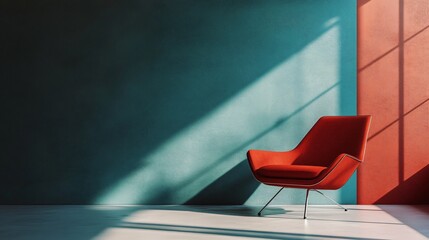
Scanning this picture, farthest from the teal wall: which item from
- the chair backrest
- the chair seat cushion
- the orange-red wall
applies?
the chair seat cushion

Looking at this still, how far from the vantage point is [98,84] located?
18.3 ft

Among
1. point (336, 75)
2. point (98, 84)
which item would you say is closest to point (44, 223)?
point (98, 84)

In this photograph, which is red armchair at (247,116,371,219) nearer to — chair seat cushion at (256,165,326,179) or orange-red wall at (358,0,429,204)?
chair seat cushion at (256,165,326,179)

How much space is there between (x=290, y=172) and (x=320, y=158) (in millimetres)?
662

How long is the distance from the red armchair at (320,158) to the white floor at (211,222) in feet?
0.93

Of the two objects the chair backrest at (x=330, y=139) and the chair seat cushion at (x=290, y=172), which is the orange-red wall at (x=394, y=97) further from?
the chair seat cushion at (x=290, y=172)

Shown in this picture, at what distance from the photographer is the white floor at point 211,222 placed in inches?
150

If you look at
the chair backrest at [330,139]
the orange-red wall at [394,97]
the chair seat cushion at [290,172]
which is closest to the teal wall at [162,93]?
the orange-red wall at [394,97]

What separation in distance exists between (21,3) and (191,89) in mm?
1855

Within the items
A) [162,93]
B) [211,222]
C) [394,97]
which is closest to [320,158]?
[394,97]

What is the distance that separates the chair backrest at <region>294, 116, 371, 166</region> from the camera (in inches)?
198

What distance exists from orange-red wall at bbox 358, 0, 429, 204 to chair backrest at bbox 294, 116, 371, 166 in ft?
1.68

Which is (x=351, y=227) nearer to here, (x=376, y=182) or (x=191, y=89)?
(x=376, y=182)

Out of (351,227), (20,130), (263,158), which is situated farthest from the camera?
(20,130)
